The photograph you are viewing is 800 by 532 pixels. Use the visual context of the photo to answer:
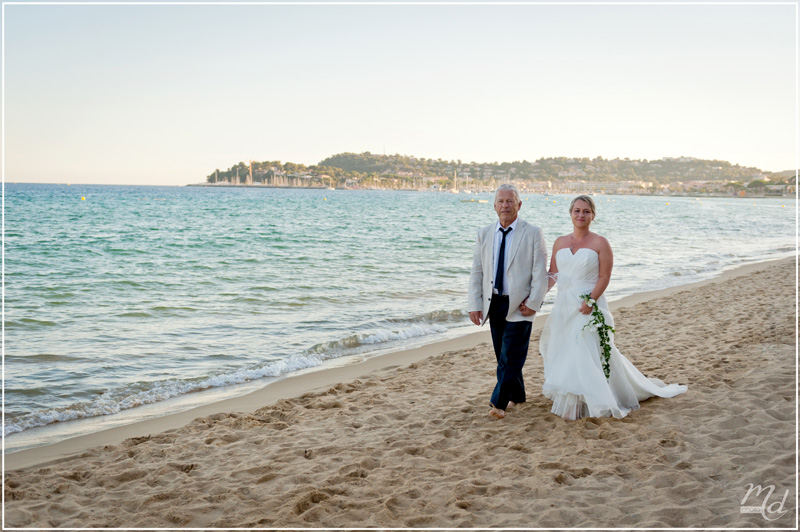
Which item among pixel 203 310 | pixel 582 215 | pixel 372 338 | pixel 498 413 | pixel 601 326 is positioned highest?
pixel 582 215

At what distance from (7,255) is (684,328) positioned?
22996 millimetres

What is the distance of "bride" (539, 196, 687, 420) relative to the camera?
16.2 feet

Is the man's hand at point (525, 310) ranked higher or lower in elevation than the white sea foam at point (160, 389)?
higher

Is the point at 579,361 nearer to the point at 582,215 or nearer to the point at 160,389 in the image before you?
the point at 582,215

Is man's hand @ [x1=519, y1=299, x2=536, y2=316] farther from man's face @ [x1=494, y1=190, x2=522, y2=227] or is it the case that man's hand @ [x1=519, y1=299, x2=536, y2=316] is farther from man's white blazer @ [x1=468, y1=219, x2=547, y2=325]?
man's face @ [x1=494, y1=190, x2=522, y2=227]

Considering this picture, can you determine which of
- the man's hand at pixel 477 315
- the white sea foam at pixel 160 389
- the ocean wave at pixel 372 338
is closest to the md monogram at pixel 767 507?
the man's hand at pixel 477 315

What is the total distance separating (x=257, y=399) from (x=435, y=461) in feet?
10.4

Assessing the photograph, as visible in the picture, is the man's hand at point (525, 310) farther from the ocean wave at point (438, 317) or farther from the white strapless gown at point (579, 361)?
the ocean wave at point (438, 317)

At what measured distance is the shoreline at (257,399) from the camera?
17.1 ft

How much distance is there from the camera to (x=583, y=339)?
4.96 m

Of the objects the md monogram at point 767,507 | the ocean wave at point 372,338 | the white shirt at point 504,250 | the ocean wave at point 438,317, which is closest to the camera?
the md monogram at point 767,507

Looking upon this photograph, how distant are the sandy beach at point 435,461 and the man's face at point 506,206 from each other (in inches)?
74.4

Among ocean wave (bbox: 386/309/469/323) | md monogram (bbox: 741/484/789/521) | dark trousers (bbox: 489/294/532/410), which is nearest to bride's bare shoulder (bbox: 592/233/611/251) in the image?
dark trousers (bbox: 489/294/532/410)

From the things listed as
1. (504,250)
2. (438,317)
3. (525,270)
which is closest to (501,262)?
(504,250)
